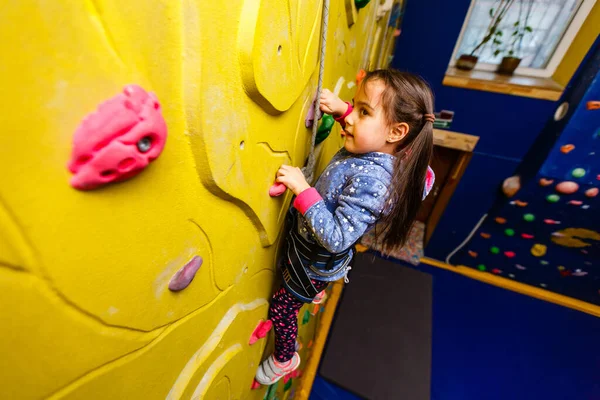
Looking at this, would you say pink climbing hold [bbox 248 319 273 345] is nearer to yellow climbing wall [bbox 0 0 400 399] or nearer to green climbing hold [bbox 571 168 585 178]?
yellow climbing wall [bbox 0 0 400 399]

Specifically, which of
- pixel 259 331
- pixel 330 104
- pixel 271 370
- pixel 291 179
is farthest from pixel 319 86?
pixel 271 370

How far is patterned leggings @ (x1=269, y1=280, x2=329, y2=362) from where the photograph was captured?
Answer: 2.56ft

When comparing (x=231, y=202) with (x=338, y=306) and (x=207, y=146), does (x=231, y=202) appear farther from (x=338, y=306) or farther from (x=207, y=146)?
(x=338, y=306)

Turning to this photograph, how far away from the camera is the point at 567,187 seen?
1.81m

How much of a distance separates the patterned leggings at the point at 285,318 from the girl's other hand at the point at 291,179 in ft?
0.95

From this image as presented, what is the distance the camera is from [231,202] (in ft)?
1.41

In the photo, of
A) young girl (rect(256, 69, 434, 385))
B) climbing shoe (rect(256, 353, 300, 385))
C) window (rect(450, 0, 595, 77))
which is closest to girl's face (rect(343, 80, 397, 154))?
young girl (rect(256, 69, 434, 385))

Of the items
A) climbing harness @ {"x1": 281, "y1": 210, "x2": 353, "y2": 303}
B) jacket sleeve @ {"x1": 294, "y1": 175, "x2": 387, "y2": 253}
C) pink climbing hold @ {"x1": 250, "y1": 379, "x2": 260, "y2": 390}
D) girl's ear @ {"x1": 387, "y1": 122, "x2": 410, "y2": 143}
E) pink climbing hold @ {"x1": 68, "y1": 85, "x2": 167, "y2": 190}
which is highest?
pink climbing hold @ {"x1": 68, "y1": 85, "x2": 167, "y2": 190}

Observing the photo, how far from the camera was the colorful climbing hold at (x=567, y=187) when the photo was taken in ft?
5.91

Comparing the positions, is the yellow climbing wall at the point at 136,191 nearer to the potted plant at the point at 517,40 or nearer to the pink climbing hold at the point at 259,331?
the pink climbing hold at the point at 259,331

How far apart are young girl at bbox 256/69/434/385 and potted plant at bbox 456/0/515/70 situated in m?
1.74

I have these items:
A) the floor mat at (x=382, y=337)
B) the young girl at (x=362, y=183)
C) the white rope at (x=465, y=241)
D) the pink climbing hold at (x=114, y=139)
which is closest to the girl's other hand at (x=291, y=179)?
the young girl at (x=362, y=183)

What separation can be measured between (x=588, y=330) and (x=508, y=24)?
7.20ft

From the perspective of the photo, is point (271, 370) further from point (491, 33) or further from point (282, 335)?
point (491, 33)
